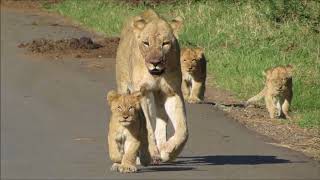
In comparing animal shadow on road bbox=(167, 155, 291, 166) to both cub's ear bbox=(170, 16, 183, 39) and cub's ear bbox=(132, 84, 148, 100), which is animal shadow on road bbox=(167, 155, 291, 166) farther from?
cub's ear bbox=(170, 16, 183, 39)

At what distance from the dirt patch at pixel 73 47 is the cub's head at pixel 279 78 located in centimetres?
571

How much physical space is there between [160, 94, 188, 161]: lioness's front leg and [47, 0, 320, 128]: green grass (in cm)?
280

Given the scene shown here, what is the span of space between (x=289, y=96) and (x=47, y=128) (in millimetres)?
4022

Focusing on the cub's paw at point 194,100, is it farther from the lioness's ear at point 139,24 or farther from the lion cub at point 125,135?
the lion cub at point 125,135

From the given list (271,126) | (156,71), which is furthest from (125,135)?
(271,126)

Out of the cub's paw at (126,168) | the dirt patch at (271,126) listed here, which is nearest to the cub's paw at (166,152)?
the cub's paw at (126,168)

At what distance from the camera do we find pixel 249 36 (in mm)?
19641

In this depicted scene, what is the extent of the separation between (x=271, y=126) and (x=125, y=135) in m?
3.58

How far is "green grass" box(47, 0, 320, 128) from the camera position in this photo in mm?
15734

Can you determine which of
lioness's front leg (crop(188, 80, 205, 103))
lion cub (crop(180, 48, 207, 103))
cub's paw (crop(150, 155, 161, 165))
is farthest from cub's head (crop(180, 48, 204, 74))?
cub's paw (crop(150, 155, 161, 165))

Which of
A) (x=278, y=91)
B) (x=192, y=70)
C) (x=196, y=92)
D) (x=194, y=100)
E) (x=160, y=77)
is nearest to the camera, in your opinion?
(x=160, y=77)

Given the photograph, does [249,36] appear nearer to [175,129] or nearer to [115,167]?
[175,129]

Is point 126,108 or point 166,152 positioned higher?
point 126,108

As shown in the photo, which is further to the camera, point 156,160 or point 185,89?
point 185,89
